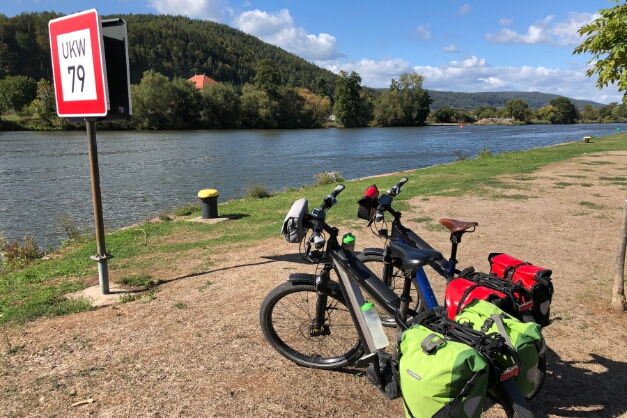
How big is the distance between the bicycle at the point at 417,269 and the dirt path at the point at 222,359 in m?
0.70

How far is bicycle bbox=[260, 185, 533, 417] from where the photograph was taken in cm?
281

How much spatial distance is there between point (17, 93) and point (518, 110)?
4989 inches

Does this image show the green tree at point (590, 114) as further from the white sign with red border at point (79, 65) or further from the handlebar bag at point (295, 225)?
the handlebar bag at point (295, 225)

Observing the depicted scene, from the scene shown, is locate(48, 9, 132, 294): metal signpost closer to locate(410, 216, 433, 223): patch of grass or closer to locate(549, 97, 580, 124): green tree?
locate(410, 216, 433, 223): patch of grass

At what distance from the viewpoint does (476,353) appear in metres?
1.96

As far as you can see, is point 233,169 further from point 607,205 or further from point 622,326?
point 622,326

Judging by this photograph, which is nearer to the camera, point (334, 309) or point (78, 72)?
point (334, 309)

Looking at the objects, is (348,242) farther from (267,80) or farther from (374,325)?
(267,80)

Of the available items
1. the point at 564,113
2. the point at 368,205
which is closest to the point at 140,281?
the point at 368,205

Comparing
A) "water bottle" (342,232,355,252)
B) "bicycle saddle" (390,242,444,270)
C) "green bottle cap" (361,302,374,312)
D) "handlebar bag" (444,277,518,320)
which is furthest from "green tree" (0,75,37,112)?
"handlebar bag" (444,277,518,320)

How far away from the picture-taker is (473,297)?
2.58 metres

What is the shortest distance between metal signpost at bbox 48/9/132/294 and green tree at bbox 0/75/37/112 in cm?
8250

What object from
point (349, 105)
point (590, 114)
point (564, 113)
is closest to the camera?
point (349, 105)

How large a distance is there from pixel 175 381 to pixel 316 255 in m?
1.42
